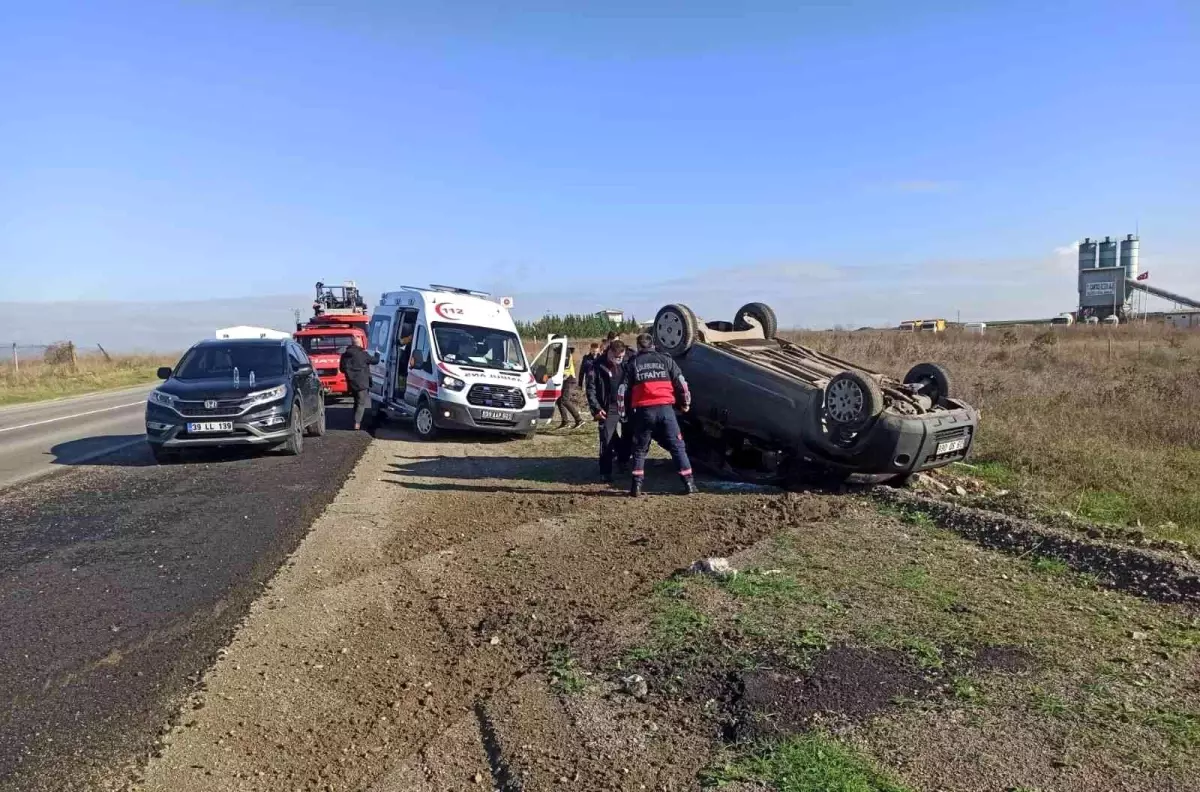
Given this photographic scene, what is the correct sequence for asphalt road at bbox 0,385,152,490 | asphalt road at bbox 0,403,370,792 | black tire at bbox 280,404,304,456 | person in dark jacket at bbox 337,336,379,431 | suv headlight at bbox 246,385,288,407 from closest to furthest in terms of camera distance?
1. asphalt road at bbox 0,403,370,792
2. suv headlight at bbox 246,385,288,407
3. black tire at bbox 280,404,304,456
4. asphalt road at bbox 0,385,152,490
5. person in dark jacket at bbox 337,336,379,431

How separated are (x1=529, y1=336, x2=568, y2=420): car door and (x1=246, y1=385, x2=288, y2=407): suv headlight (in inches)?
188

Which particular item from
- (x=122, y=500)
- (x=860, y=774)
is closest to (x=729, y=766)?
(x=860, y=774)

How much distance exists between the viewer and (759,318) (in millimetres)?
11664

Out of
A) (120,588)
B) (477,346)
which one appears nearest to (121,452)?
(477,346)

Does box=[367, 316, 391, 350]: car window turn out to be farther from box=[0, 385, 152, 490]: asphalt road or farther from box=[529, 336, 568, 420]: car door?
box=[0, 385, 152, 490]: asphalt road

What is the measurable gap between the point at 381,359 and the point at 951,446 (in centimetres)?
1121

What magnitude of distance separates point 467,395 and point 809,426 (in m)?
6.60


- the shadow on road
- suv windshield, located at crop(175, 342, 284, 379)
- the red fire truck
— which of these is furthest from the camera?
the red fire truck

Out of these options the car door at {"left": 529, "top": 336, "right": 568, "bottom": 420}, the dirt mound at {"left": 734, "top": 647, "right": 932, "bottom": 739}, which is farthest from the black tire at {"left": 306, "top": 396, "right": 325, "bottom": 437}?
the dirt mound at {"left": 734, "top": 647, "right": 932, "bottom": 739}

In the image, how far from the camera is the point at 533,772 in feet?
11.3

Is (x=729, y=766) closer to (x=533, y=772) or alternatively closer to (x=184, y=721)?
(x=533, y=772)

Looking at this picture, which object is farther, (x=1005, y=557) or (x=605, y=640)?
(x=1005, y=557)

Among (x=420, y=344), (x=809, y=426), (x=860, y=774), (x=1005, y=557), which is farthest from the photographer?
(x=420, y=344)

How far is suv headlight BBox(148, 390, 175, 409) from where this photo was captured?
11052 mm
